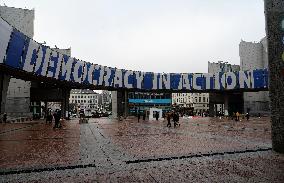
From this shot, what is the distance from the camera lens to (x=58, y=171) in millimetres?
6539

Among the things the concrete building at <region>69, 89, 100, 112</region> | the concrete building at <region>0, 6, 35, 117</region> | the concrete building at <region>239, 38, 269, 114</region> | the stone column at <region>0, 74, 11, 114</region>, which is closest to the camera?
the stone column at <region>0, 74, 11, 114</region>

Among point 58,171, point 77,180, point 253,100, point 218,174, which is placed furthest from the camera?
point 253,100

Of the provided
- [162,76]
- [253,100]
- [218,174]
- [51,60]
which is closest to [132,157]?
[218,174]

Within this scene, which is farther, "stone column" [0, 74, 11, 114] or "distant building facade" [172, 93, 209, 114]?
"distant building facade" [172, 93, 209, 114]

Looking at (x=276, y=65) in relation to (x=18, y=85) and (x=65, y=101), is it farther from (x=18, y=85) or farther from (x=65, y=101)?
(x=18, y=85)

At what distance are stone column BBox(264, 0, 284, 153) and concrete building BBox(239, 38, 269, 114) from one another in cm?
4823

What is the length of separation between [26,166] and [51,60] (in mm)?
22426

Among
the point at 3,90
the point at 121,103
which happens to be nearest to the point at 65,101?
the point at 121,103

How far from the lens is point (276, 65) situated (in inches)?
349

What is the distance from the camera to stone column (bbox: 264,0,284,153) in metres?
8.70

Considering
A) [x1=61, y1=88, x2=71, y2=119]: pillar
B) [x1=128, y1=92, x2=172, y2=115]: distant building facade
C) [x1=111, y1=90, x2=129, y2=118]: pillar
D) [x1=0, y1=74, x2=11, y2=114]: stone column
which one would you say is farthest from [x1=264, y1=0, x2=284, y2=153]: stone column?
[x1=128, y1=92, x2=172, y2=115]: distant building facade

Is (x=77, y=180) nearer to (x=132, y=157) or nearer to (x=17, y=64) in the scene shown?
(x=132, y=157)

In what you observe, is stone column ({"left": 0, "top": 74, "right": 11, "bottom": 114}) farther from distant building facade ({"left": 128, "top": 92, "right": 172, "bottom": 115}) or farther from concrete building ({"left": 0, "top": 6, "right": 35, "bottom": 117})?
distant building facade ({"left": 128, "top": 92, "right": 172, "bottom": 115})

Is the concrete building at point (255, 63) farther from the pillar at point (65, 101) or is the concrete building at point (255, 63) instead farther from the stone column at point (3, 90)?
the stone column at point (3, 90)
